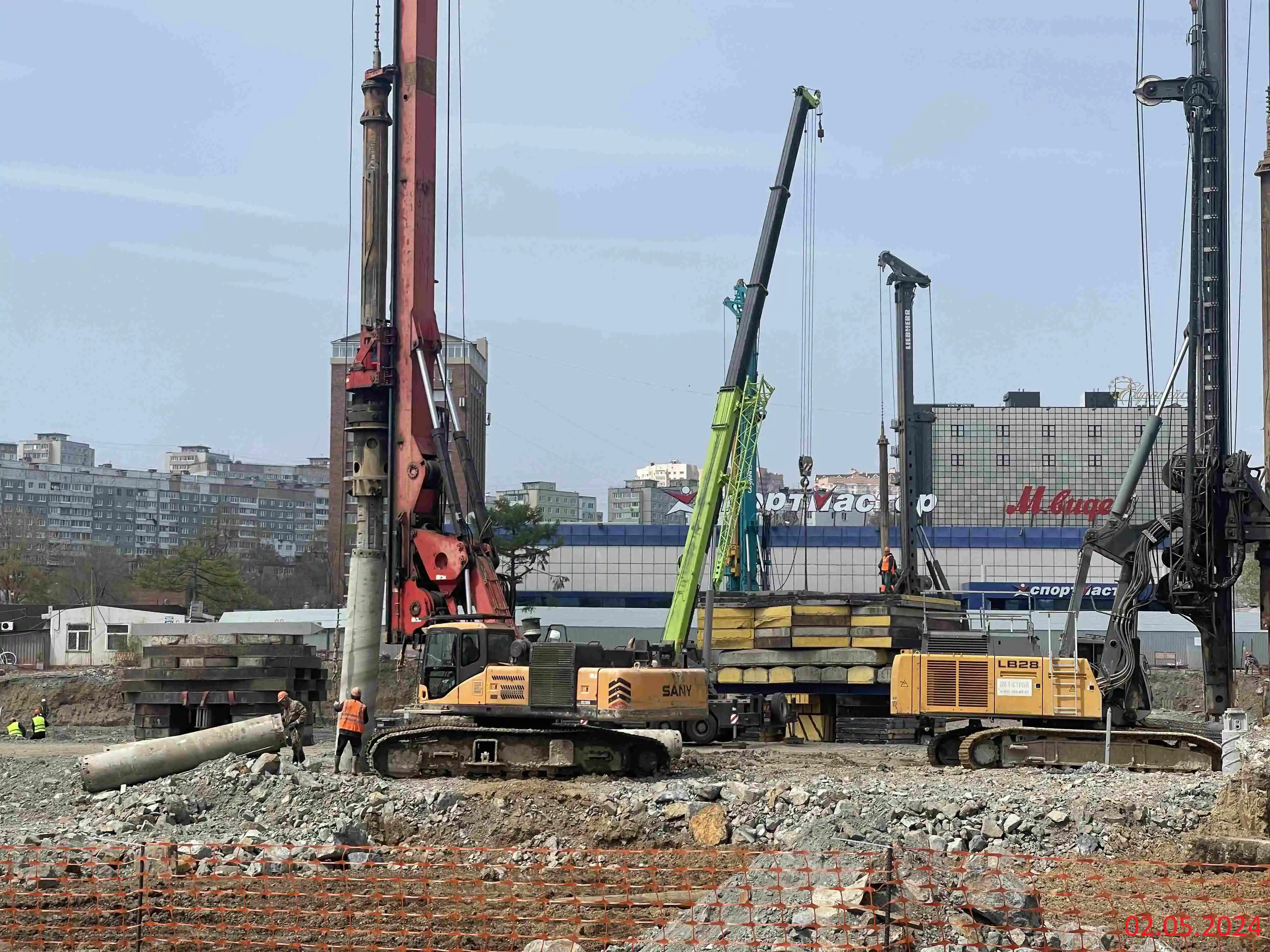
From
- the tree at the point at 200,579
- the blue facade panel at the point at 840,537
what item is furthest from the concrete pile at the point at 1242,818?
the tree at the point at 200,579

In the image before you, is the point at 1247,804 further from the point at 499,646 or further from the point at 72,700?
the point at 72,700

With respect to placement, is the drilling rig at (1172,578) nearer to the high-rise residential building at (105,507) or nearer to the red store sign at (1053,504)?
the red store sign at (1053,504)

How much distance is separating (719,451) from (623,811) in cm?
1717

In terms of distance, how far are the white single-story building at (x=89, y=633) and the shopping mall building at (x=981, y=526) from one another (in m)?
24.2

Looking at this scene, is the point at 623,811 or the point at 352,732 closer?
the point at 623,811

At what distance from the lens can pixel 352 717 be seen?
21359 millimetres

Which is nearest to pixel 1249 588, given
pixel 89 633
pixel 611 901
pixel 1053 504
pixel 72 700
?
pixel 1053 504

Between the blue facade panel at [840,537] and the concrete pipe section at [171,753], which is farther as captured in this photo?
the blue facade panel at [840,537]

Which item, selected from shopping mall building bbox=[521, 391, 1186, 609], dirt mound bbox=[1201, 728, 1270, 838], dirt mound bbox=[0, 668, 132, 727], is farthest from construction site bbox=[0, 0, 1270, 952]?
shopping mall building bbox=[521, 391, 1186, 609]

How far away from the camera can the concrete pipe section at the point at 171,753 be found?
2028 centimetres

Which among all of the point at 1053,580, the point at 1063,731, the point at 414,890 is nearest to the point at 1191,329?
the point at 1063,731

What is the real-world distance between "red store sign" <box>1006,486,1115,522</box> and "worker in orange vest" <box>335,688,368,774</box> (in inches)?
3155

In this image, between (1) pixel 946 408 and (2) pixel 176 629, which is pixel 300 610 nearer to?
(2) pixel 176 629

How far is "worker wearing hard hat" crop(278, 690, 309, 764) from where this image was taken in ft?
73.4
